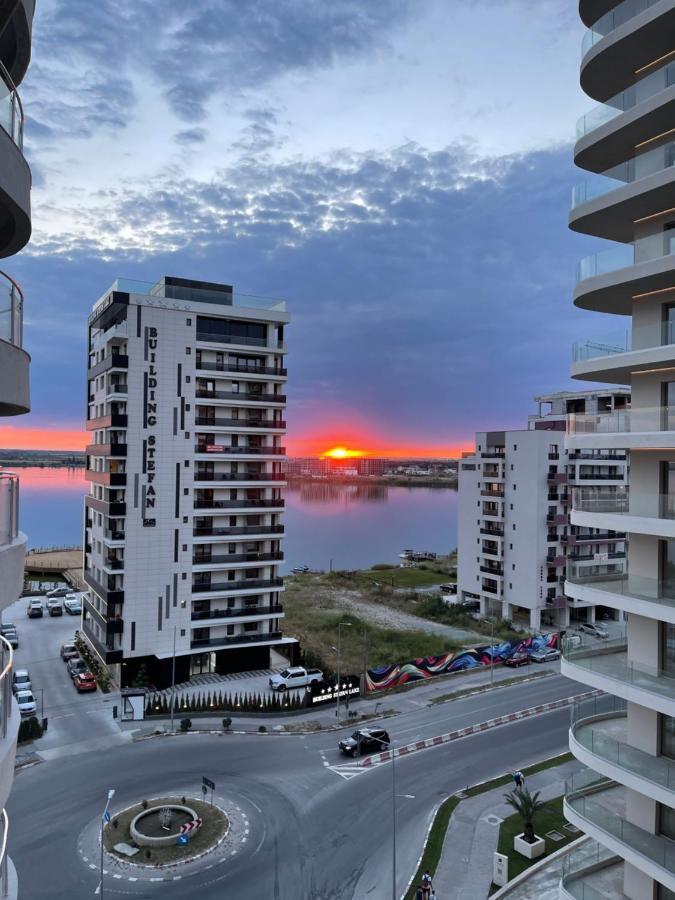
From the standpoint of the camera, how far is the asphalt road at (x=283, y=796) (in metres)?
20.0

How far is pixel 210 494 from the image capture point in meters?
39.9

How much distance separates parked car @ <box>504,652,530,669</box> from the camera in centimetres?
4278

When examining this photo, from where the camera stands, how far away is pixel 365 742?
29.3 m

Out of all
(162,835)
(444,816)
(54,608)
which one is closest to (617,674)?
(444,816)

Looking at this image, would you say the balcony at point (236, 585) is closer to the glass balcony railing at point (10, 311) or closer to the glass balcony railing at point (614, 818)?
the glass balcony railing at point (614, 818)

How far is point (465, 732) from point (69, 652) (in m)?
25.1

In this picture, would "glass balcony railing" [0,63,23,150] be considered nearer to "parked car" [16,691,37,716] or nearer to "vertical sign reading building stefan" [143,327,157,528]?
"vertical sign reading building stefan" [143,327,157,528]

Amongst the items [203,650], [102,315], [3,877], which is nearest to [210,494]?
[203,650]

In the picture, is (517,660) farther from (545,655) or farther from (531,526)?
(531,526)

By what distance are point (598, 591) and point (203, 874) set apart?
14.9 m

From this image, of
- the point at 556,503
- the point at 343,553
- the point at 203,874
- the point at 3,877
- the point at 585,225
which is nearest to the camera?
the point at 3,877

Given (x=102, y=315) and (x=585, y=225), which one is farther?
(x=102, y=315)

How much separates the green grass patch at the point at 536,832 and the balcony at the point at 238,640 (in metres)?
19.5

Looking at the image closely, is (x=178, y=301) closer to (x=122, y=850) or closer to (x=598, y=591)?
(x=122, y=850)
